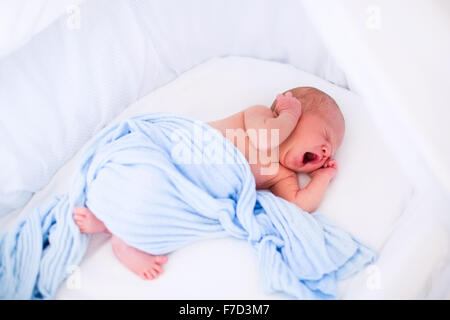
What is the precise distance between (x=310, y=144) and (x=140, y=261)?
571 millimetres

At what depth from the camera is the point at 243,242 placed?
113 cm

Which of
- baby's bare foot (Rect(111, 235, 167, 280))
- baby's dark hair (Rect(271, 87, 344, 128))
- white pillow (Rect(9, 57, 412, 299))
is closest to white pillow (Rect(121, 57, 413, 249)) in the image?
white pillow (Rect(9, 57, 412, 299))

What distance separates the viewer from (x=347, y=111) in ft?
4.86

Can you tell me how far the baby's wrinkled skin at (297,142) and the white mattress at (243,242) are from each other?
5cm

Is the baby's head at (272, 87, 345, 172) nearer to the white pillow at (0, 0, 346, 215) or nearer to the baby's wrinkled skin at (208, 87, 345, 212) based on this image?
the baby's wrinkled skin at (208, 87, 345, 212)

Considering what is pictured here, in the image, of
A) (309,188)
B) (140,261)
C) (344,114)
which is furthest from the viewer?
(344,114)

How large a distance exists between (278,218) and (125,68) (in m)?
0.69

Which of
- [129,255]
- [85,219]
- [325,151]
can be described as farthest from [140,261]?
[325,151]

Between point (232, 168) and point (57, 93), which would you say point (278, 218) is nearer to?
point (232, 168)

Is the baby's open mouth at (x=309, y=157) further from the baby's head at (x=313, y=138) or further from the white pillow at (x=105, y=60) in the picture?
the white pillow at (x=105, y=60)

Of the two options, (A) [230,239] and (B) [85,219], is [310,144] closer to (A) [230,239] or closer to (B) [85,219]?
(A) [230,239]

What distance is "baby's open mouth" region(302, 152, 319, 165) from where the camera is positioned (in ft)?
4.28
